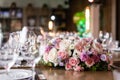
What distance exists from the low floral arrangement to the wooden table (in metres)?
0.05

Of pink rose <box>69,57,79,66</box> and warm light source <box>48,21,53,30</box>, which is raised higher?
warm light source <box>48,21,53,30</box>

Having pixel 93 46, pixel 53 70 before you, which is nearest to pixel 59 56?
pixel 53 70

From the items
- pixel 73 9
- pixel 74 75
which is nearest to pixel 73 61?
pixel 74 75

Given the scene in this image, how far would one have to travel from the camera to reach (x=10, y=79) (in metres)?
1.45

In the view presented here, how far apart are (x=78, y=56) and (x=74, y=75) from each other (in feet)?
0.60

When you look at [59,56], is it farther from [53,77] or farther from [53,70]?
[53,77]

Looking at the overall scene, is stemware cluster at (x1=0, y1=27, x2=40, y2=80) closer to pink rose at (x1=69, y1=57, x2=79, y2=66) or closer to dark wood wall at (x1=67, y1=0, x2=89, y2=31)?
pink rose at (x1=69, y1=57, x2=79, y2=66)

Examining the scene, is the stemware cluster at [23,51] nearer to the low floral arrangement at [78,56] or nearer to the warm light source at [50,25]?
the low floral arrangement at [78,56]

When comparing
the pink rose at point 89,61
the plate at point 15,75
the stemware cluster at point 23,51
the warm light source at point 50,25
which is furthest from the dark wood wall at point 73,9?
the plate at point 15,75

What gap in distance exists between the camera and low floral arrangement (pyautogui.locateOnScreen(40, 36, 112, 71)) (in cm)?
184

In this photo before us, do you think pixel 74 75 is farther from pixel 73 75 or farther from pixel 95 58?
pixel 95 58

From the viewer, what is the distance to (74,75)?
1716 mm

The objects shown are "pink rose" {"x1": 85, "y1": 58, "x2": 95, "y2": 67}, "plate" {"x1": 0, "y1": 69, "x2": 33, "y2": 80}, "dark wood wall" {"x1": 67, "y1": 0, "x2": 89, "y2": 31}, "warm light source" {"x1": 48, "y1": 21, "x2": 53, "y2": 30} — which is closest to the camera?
"plate" {"x1": 0, "y1": 69, "x2": 33, "y2": 80}

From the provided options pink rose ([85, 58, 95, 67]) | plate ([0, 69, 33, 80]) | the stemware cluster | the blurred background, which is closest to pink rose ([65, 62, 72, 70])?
pink rose ([85, 58, 95, 67])
